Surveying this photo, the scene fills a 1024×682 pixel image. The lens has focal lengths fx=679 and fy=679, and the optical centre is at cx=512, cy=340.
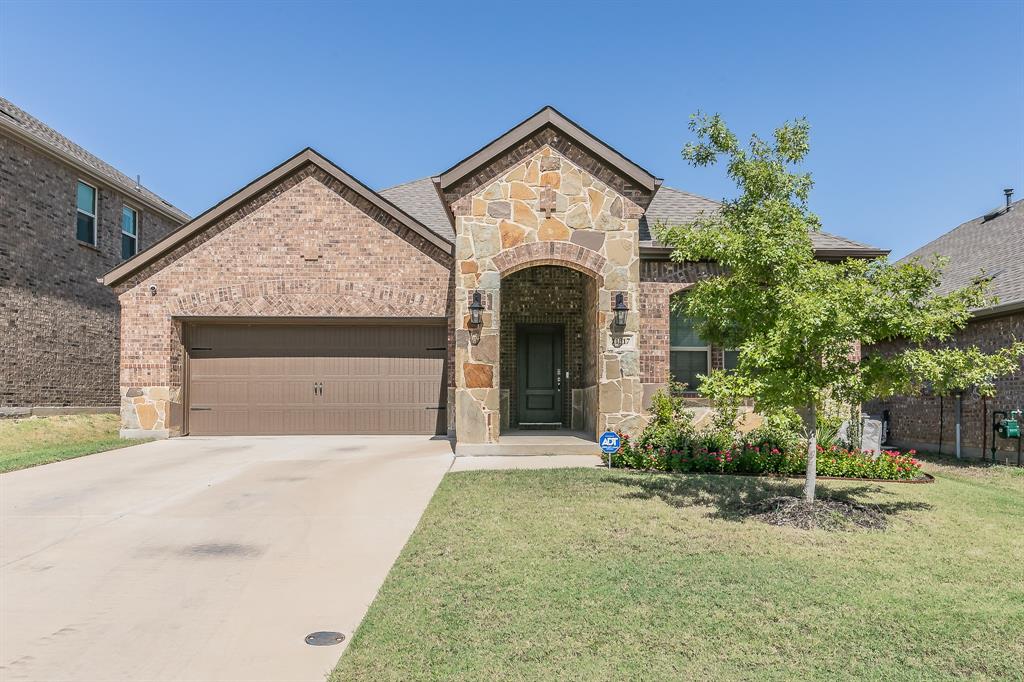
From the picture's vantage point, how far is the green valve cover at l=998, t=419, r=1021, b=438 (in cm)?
1250

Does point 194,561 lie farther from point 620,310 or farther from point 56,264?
point 56,264

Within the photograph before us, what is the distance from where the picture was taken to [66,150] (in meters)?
17.2

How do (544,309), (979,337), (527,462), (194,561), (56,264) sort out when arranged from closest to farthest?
(194,561)
(527,462)
(979,337)
(544,309)
(56,264)

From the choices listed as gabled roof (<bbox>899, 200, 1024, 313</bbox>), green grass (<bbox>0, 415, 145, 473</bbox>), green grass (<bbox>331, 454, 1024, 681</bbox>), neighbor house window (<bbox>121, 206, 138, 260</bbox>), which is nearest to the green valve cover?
gabled roof (<bbox>899, 200, 1024, 313</bbox>)

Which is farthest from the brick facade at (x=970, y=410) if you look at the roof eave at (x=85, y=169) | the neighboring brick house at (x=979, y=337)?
the roof eave at (x=85, y=169)

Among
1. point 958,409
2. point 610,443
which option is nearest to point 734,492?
point 610,443

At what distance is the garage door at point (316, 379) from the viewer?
49.6ft

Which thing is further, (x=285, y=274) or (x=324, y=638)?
(x=285, y=274)

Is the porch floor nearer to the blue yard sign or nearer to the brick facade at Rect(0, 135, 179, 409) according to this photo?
the blue yard sign

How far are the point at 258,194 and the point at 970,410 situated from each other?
52.3ft

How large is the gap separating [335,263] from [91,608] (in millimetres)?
10640

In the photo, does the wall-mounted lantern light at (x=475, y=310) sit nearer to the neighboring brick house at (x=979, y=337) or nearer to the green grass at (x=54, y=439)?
the green grass at (x=54, y=439)

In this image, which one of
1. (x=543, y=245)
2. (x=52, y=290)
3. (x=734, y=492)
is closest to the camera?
(x=734, y=492)

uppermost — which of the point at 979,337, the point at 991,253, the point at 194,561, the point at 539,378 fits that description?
the point at 991,253
